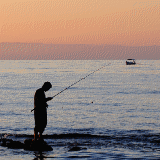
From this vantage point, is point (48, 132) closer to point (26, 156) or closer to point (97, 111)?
point (26, 156)

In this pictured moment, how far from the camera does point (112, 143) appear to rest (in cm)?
1089

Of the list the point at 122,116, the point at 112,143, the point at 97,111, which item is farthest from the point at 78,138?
the point at 97,111

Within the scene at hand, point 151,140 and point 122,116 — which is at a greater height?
point 122,116

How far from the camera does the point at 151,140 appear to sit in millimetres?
11398

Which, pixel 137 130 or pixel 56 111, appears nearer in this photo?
pixel 137 130

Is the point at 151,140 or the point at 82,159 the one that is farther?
the point at 151,140

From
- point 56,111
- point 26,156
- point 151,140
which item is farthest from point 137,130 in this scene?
point 56,111

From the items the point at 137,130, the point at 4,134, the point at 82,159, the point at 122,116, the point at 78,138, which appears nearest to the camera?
the point at 82,159

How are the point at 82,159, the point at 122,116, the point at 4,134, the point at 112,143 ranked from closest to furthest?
the point at 82,159, the point at 112,143, the point at 4,134, the point at 122,116

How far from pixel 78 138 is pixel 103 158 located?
2901 millimetres

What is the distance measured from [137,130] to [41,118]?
5.24 metres

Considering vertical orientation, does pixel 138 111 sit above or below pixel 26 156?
above

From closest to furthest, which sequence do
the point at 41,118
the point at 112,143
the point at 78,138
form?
the point at 41,118
the point at 112,143
the point at 78,138

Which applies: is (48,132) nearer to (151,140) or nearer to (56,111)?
(151,140)
